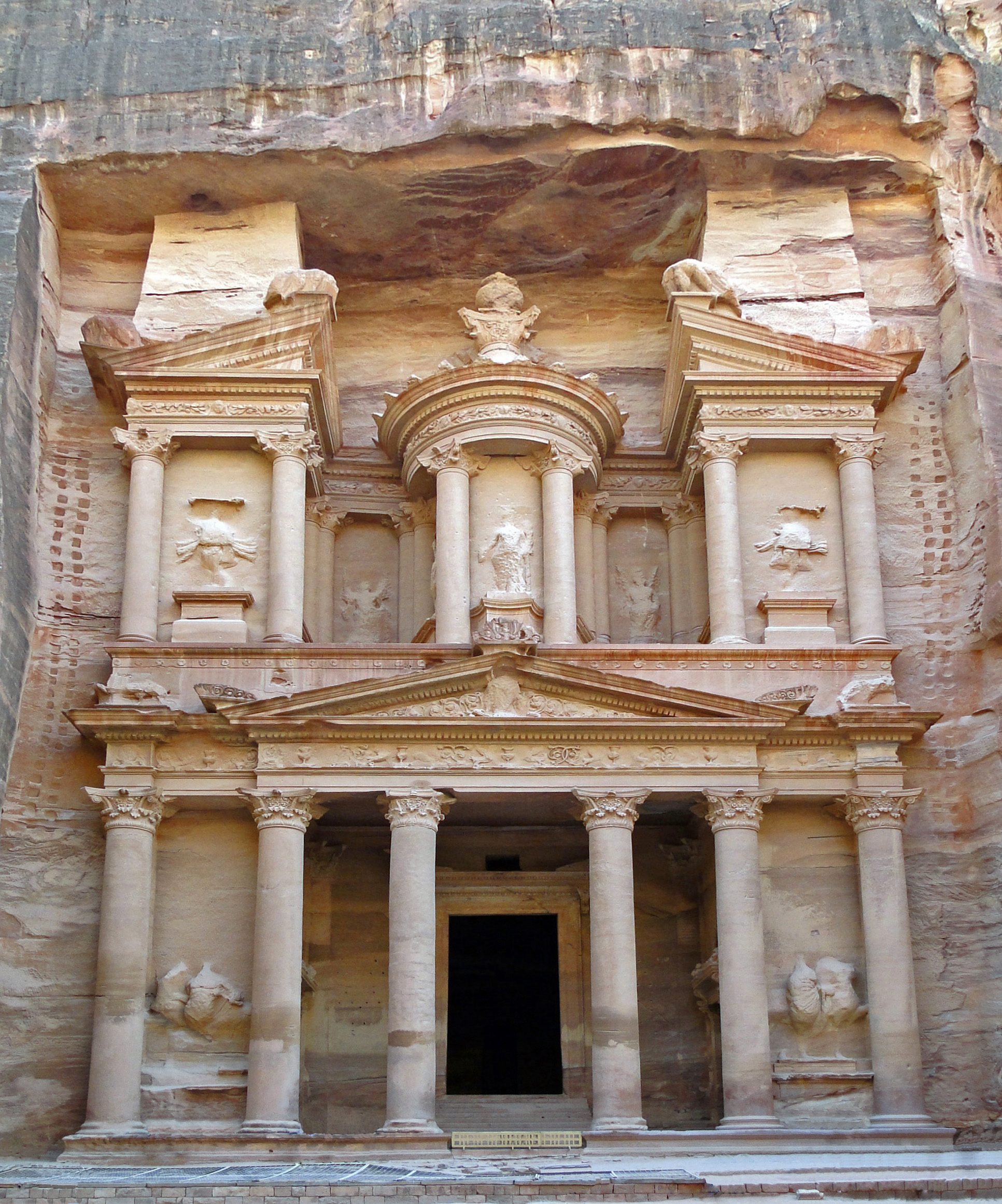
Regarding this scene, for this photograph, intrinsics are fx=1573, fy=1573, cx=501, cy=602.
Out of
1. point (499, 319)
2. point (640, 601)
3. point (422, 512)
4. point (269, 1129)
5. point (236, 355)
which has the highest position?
point (499, 319)

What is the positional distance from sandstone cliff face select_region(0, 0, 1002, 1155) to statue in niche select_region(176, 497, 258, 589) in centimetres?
129

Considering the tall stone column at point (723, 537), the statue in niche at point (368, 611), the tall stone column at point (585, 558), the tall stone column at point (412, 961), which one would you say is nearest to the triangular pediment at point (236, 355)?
the statue in niche at point (368, 611)

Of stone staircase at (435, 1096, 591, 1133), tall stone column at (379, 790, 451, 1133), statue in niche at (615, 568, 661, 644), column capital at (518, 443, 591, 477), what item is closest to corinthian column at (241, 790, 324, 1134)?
tall stone column at (379, 790, 451, 1133)

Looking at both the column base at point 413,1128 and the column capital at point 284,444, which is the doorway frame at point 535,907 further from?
→ the column capital at point 284,444

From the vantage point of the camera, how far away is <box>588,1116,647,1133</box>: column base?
56.2ft

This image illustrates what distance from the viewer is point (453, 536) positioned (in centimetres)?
2111

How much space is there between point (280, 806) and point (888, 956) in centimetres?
726

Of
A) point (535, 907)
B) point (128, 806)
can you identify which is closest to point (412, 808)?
point (535, 907)

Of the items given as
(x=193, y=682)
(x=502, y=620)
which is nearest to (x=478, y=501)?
(x=502, y=620)

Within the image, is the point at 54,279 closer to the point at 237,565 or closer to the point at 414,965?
the point at 237,565

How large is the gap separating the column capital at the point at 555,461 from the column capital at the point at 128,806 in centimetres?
699

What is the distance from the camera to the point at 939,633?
20.6 metres

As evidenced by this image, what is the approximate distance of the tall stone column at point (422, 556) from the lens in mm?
22266

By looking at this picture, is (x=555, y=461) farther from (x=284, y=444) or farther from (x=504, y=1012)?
(x=504, y=1012)
